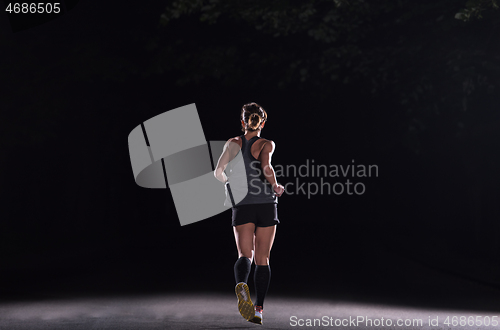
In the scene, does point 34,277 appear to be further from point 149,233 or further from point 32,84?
point 149,233

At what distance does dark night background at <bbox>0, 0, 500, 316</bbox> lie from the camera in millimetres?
11953

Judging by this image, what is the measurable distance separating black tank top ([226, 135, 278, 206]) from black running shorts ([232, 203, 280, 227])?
42 millimetres

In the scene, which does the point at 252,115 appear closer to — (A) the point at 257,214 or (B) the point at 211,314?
(A) the point at 257,214

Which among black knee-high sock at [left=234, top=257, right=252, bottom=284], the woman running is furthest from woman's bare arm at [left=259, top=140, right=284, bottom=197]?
black knee-high sock at [left=234, top=257, right=252, bottom=284]

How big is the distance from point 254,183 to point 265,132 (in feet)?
83.9

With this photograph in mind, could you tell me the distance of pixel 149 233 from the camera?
23.6 metres

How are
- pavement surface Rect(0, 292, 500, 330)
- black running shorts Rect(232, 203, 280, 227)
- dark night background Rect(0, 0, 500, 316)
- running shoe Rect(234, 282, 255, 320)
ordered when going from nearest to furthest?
running shoe Rect(234, 282, 255, 320), black running shorts Rect(232, 203, 280, 227), pavement surface Rect(0, 292, 500, 330), dark night background Rect(0, 0, 500, 316)

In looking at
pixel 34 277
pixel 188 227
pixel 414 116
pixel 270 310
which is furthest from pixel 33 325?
pixel 188 227

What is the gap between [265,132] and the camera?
1229 inches

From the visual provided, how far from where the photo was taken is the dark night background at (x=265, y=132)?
471 inches
